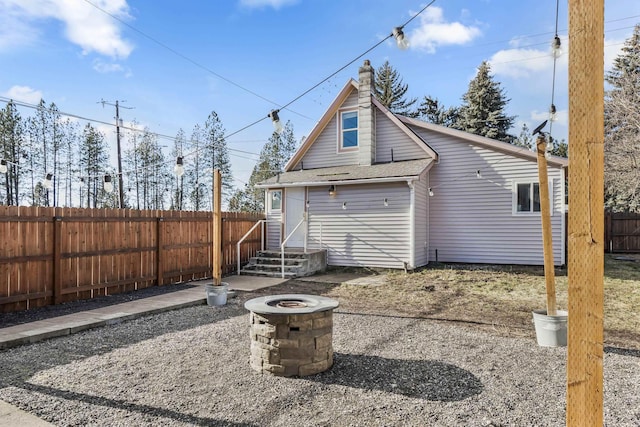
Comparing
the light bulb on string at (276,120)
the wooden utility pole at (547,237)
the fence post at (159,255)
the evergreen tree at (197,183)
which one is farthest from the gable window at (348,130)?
the evergreen tree at (197,183)

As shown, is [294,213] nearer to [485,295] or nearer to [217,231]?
[217,231]

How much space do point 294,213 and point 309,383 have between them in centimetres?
948

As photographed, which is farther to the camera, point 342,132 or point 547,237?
point 342,132

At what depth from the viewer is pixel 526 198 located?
1130cm

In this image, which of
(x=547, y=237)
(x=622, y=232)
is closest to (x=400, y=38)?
(x=547, y=237)

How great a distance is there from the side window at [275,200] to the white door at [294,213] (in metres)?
0.33

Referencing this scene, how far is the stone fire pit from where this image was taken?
12.3ft

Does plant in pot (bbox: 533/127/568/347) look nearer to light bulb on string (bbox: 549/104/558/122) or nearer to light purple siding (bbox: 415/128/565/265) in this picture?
light bulb on string (bbox: 549/104/558/122)

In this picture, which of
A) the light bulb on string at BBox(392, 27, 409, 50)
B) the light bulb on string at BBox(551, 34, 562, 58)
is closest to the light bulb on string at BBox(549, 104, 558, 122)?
the light bulb on string at BBox(551, 34, 562, 58)

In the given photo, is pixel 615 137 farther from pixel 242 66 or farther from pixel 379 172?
pixel 242 66

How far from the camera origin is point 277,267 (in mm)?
11195

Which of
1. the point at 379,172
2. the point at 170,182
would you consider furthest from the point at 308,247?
the point at 170,182

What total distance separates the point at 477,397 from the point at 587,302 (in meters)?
1.82

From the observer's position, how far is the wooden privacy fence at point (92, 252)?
6.46 meters
